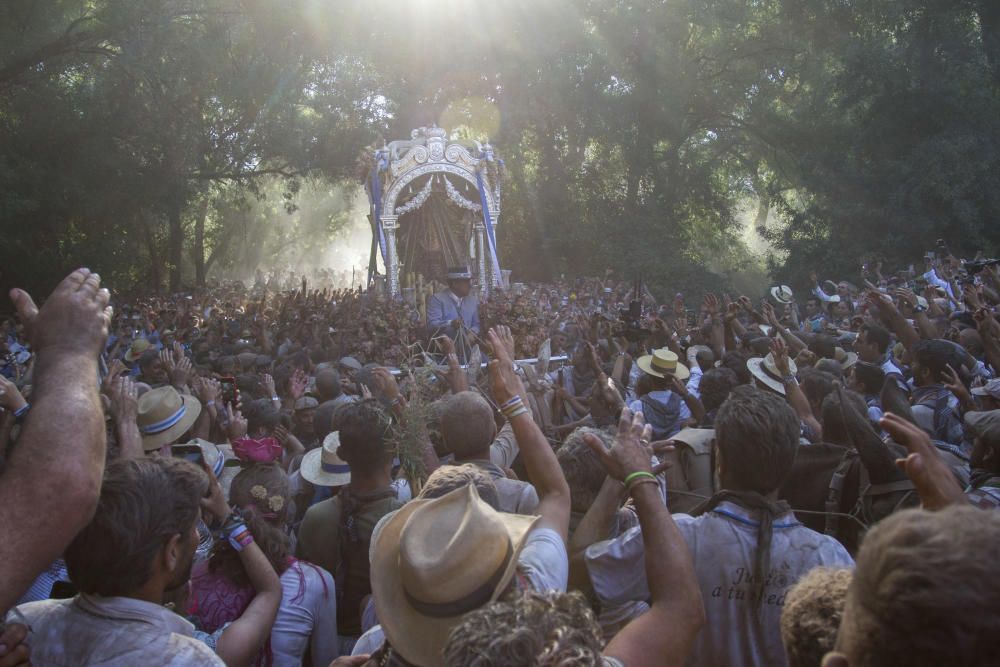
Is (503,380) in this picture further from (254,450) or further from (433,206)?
(433,206)

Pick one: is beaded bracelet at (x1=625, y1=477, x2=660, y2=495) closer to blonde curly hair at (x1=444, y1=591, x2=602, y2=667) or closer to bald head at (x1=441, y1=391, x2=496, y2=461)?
blonde curly hair at (x1=444, y1=591, x2=602, y2=667)

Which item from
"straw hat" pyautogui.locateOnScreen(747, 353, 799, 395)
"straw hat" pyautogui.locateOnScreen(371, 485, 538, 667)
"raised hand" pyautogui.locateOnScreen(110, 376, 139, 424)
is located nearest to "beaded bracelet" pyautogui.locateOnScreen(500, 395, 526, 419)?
"straw hat" pyautogui.locateOnScreen(371, 485, 538, 667)

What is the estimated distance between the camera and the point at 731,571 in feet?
8.11

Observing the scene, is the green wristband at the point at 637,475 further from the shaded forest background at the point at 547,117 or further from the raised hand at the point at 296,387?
the shaded forest background at the point at 547,117

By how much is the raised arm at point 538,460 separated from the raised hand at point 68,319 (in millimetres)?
1367

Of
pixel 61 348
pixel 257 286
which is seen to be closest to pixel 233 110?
pixel 257 286

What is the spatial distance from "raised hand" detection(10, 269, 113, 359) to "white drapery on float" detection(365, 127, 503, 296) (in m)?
16.0

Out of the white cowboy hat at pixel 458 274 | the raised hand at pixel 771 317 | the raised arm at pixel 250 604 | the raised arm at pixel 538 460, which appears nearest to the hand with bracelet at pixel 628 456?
the raised arm at pixel 538 460

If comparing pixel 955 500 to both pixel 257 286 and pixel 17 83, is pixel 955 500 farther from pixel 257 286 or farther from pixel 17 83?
pixel 257 286

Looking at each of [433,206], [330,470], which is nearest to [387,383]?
[330,470]

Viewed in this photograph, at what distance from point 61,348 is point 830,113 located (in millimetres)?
25403

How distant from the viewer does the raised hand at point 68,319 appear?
200 cm

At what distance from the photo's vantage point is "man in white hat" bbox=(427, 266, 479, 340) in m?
11.5

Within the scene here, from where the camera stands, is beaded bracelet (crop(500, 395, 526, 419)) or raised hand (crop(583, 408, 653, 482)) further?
beaded bracelet (crop(500, 395, 526, 419))
